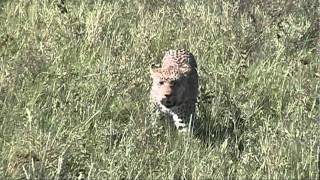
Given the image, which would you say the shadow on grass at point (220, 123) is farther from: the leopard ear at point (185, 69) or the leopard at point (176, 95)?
the leopard ear at point (185, 69)

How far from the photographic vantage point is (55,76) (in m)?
4.97

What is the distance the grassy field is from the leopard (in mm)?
102

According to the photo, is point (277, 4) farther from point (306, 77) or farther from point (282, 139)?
point (282, 139)

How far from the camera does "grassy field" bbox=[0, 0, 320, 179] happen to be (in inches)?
149

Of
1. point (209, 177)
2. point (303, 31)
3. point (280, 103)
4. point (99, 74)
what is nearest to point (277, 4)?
point (303, 31)

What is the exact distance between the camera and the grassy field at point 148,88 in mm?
3791

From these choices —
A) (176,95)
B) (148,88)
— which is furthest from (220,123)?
(148,88)

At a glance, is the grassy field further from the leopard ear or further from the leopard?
the leopard ear

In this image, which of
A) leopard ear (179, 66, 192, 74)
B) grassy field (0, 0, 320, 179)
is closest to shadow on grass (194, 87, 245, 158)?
grassy field (0, 0, 320, 179)

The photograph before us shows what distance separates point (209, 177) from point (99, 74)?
62.2 inches

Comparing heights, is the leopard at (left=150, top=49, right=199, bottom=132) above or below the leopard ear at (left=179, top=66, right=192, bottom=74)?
below

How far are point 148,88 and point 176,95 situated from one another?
60cm

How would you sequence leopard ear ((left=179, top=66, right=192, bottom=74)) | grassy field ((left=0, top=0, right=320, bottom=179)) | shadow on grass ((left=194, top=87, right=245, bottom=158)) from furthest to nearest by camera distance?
leopard ear ((left=179, top=66, right=192, bottom=74)) → shadow on grass ((left=194, top=87, right=245, bottom=158)) → grassy field ((left=0, top=0, right=320, bottom=179))

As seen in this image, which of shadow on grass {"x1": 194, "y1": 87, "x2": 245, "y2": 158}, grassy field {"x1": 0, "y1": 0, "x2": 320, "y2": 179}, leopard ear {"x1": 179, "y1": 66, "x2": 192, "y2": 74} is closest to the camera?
grassy field {"x1": 0, "y1": 0, "x2": 320, "y2": 179}
